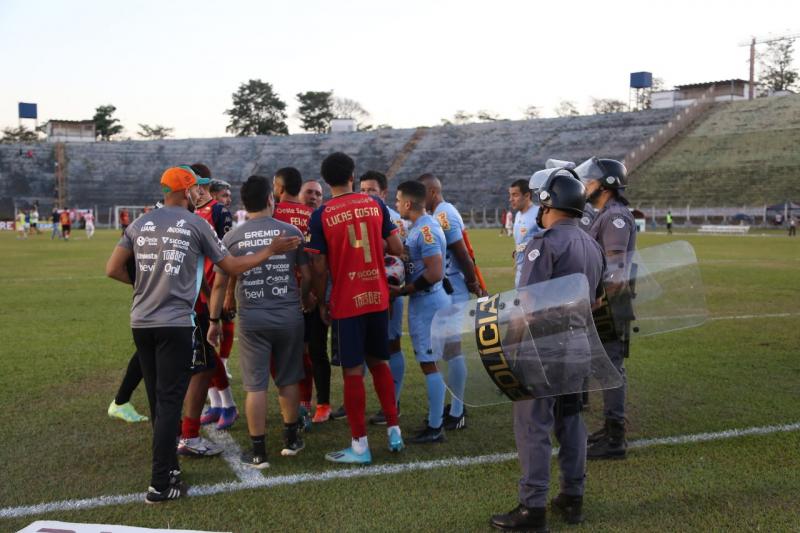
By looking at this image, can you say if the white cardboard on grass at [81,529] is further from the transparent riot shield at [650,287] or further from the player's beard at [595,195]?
the player's beard at [595,195]

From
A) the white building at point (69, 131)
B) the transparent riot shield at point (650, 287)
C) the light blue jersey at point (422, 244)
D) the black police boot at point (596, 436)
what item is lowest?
the black police boot at point (596, 436)

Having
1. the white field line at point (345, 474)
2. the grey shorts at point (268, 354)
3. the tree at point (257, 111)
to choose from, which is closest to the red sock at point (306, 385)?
the grey shorts at point (268, 354)

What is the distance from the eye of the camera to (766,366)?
7348mm

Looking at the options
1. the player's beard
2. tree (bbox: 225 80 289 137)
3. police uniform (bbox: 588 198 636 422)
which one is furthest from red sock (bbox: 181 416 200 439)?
tree (bbox: 225 80 289 137)

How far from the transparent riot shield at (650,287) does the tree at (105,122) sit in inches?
3859

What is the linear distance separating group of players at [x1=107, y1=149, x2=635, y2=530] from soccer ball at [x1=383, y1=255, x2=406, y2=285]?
0.05 ft

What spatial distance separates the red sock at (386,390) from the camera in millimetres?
5023

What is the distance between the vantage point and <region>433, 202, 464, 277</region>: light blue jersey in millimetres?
5840

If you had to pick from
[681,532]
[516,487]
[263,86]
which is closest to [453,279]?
[516,487]

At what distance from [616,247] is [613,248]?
21 mm

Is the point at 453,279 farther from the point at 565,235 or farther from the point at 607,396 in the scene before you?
the point at 565,235

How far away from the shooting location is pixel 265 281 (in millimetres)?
4824

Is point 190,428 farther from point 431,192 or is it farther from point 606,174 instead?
point 606,174

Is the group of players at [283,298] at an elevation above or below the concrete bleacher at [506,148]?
below
